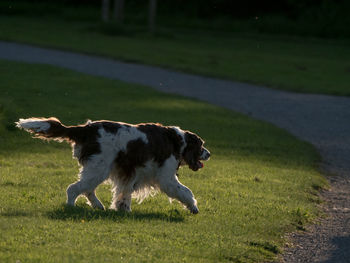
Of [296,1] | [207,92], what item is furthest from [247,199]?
[296,1]

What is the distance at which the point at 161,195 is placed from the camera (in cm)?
969

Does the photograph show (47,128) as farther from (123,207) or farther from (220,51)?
(220,51)

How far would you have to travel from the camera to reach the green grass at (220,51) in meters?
25.7

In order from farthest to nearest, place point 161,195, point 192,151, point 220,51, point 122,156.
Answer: point 220,51 < point 161,195 < point 192,151 < point 122,156

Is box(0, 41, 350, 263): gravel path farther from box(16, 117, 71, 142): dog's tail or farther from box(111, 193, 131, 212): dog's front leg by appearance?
box(16, 117, 71, 142): dog's tail

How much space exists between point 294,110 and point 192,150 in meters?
11.1

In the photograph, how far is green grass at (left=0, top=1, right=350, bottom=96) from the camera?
25688 millimetres

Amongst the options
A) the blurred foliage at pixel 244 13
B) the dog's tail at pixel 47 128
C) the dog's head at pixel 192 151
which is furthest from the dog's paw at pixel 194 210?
the blurred foliage at pixel 244 13

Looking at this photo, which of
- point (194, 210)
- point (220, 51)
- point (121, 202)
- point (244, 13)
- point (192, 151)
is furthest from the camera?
point (244, 13)

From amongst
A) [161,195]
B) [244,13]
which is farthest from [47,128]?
[244,13]

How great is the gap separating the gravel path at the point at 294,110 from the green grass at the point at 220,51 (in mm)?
1527

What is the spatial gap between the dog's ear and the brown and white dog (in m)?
0.04

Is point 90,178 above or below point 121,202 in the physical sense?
above

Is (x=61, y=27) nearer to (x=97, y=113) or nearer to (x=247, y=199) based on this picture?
(x=97, y=113)
